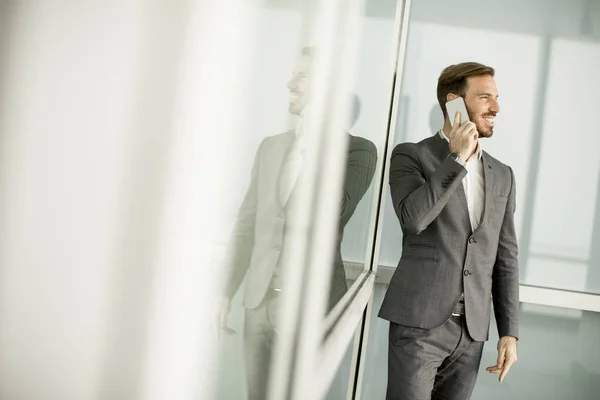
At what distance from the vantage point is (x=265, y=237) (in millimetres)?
397

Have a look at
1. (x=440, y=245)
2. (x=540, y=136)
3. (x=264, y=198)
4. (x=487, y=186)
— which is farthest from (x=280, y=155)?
(x=540, y=136)

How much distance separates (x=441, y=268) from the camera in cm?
171

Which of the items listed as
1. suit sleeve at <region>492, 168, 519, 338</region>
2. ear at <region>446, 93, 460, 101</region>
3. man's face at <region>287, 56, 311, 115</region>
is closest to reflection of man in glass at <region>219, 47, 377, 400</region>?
man's face at <region>287, 56, 311, 115</region>

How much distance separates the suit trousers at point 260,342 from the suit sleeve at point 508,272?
1.53 meters

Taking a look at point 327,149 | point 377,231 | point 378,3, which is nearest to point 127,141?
point 327,149

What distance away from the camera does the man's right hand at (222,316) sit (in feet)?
0.78

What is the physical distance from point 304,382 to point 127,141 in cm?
56

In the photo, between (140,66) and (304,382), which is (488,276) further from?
(140,66)

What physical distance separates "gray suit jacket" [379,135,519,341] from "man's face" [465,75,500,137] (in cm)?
17

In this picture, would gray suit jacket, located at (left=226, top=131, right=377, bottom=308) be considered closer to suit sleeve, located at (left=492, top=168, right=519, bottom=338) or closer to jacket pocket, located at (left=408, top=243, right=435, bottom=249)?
jacket pocket, located at (left=408, top=243, right=435, bottom=249)

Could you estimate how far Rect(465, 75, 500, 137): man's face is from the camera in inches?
75.2

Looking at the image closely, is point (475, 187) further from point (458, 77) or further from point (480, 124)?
point (458, 77)

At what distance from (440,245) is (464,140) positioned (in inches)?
13.3

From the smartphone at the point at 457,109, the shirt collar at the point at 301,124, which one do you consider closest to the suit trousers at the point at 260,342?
the shirt collar at the point at 301,124
